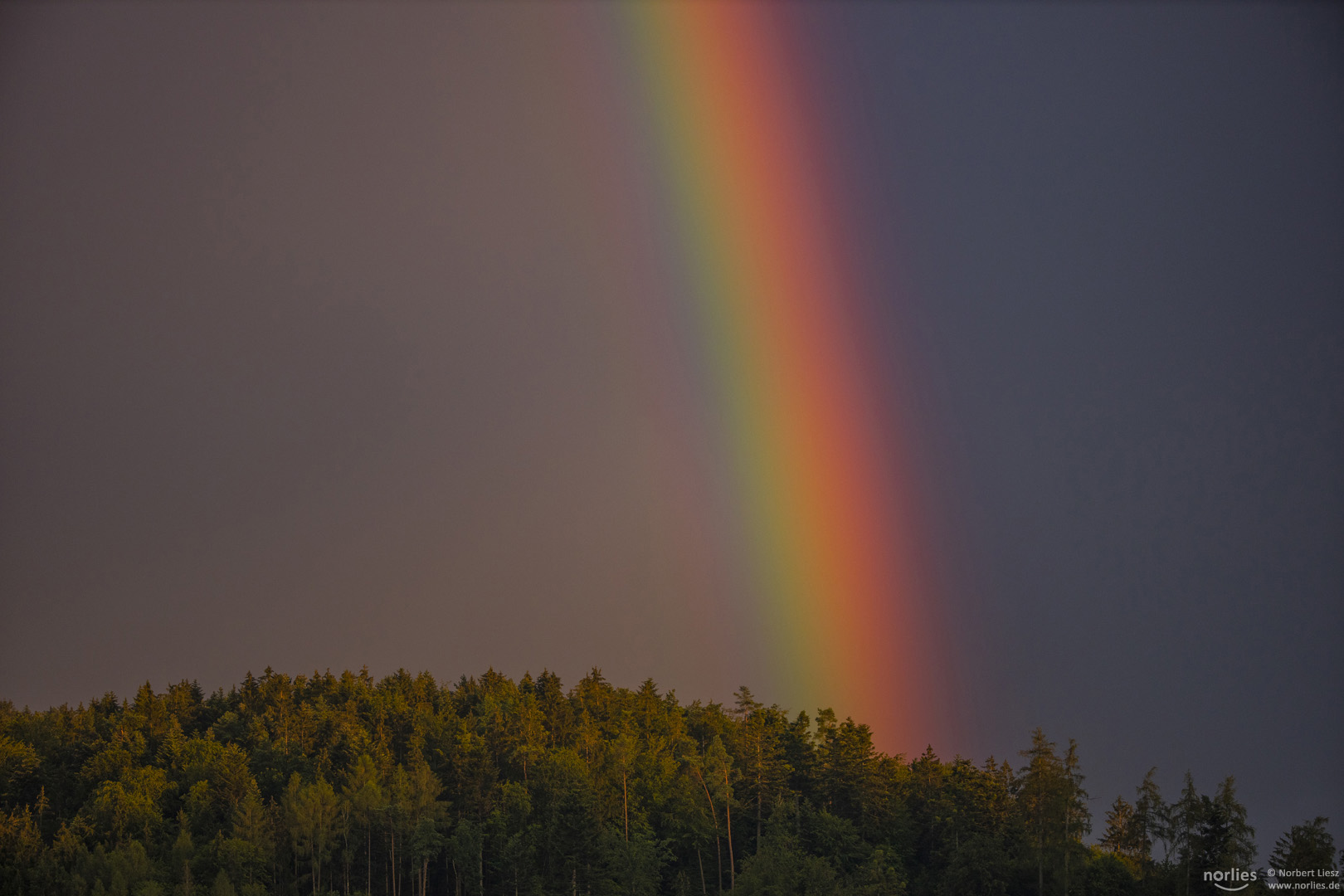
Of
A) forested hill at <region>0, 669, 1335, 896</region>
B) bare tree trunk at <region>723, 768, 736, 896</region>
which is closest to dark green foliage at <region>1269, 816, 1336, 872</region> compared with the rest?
forested hill at <region>0, 669, 1335, 896</region>

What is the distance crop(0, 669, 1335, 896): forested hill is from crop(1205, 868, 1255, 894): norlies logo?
147 centimetres

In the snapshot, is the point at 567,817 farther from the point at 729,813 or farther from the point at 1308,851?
the point at 1308,851

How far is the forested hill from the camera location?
103 m

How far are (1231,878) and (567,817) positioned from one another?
56740 mm

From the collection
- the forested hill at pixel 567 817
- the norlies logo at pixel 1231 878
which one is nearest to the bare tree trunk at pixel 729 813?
the forested hill at pixel 567 817

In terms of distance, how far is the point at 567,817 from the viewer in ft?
358

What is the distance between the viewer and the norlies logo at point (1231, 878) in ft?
303

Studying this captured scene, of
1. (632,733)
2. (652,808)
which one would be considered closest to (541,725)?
(632,733)

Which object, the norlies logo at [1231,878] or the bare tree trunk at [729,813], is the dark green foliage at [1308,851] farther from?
the bare tree trunk at [729,813]

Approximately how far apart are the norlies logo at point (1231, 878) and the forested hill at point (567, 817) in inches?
57.8

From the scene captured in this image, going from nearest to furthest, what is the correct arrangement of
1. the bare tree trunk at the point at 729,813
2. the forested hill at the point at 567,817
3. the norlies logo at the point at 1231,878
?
the norlies logo at the point at 1231,878, the forested hill at the point at 567,817, the bare tree trunk at the point at 729,813

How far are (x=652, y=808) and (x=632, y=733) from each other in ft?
77.9

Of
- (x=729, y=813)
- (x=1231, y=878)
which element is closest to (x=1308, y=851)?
(x=1231, y=878)

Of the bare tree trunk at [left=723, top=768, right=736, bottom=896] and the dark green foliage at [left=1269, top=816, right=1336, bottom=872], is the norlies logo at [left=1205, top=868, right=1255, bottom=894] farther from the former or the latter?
the bare tree trunk at [left=723, top=768, right=736, bottom=896]
